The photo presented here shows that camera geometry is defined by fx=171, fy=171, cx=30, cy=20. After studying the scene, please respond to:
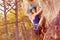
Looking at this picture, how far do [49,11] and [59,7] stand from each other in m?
0.16

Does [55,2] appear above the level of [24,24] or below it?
above

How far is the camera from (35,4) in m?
1.59

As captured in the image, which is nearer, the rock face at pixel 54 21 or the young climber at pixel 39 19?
the rock face at pixel 54 21

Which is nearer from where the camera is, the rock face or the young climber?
the rock face

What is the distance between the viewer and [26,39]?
1968 millimetres

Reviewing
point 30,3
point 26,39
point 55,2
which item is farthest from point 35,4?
point 55,2

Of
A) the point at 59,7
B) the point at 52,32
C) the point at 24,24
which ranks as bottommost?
the point at 24,24

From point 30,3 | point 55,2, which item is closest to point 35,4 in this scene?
point 30,3

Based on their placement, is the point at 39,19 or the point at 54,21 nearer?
the point at 54,21

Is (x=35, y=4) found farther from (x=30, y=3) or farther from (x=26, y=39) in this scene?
(x=26, y=39)

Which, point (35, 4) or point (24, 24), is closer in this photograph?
point (35, 4)

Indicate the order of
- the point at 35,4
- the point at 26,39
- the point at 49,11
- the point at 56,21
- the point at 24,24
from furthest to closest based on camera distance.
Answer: the point at 24,24 → the point at 26,39 → the point at 35,4 → the point at 49,11 → the point at 56,21

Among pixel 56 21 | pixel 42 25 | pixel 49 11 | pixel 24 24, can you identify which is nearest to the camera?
pixel 56 21

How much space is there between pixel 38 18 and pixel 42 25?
0.30 ft
